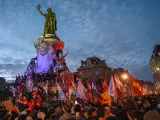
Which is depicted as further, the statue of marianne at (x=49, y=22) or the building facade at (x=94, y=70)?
the building facade at (x=94, y=70)

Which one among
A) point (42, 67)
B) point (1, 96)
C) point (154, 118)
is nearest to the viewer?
point (154, 118)

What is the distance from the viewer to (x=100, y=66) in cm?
7612

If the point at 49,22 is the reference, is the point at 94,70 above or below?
below

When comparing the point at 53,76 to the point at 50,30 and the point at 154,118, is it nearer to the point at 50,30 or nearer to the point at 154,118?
the point at 50,30

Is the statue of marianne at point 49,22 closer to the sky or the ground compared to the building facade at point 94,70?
closer to the sky

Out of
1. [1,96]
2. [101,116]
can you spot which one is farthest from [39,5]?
[101,116]

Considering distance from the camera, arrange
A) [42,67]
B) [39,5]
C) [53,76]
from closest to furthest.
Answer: [53,76]
[42,67]
[39,5]

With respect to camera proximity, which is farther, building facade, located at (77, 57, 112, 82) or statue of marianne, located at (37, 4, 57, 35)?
building facade, located at (77, 57, 112, 82)

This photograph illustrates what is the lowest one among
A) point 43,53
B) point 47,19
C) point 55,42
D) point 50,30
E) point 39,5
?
point 43,53

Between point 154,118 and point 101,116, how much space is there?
3115 millimetres

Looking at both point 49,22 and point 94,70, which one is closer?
point 49,22

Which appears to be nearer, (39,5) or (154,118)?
(154,118)

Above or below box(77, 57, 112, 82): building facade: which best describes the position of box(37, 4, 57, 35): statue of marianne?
above

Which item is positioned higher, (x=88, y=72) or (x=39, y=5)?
(x=39, y=5)
